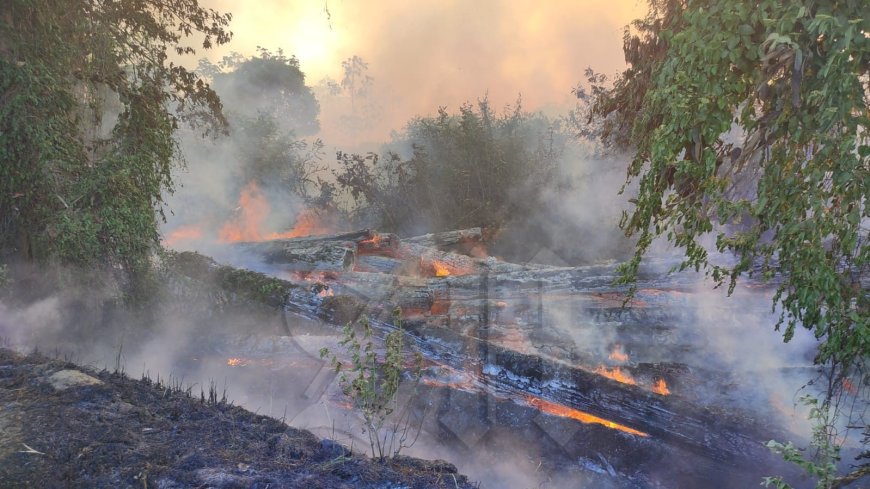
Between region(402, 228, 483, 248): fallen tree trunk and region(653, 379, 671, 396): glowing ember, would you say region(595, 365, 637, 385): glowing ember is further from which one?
region(402, 228, 483, 248): fallen tree trunk

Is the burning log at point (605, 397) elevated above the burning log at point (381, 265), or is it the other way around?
the burning log at point (381, 265)

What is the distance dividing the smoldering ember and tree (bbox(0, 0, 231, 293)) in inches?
1.5

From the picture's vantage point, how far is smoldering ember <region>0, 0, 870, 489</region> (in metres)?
3.21

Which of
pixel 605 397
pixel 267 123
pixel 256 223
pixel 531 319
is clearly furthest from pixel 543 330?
pixel 267 123

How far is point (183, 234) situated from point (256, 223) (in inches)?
90.0

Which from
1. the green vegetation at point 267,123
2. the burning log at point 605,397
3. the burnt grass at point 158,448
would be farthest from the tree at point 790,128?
the green vegetation at point 267,123

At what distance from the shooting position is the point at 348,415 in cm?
617

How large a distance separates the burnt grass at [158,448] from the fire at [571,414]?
8.03 feet

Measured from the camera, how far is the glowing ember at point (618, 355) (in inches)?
278

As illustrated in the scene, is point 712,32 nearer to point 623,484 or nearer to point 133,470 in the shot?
point 623,484

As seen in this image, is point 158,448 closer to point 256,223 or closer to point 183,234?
point 183,234

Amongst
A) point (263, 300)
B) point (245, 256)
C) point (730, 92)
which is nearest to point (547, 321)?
point (263, 300)

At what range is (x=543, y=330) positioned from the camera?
8266 millimetres

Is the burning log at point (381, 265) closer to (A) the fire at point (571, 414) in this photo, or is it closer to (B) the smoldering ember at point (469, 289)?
(B) the smoldering ember at point (469, 289)
